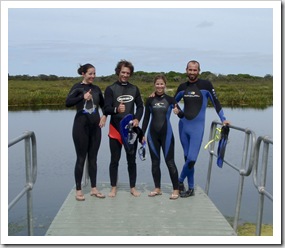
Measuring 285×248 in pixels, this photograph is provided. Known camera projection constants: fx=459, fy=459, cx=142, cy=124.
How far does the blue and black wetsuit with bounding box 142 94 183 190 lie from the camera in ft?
15.8

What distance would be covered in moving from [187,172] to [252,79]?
47817 millimetres

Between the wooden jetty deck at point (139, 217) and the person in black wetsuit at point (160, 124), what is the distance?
0.31m

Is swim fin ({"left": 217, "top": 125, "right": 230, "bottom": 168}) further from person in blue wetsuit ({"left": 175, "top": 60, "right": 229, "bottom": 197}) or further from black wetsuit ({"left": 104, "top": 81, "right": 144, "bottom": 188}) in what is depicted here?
black wetsuit ({"left": 104, "top": 81, "right": 144, "bottom": 188})

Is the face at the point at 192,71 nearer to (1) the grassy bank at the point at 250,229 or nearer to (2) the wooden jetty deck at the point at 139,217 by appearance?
(2) the wooden jetty deck at the point at 139,217

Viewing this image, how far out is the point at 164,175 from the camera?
1012cm

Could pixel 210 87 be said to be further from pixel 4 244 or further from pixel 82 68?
pixel 4 244

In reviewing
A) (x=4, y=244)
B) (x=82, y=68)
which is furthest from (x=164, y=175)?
(x=4, y=244)

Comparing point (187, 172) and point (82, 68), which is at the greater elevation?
point (82, 68)

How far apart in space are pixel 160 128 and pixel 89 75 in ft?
3.03

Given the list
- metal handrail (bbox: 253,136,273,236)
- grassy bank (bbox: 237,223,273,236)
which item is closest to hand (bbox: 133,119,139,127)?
metal handrail (bbox: 253,136,273,236)

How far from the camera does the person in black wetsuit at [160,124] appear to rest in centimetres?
478

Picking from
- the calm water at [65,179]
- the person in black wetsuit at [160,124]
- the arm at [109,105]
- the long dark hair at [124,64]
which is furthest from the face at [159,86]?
the calm water at [65,179]

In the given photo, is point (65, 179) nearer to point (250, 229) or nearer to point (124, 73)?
point (250, 229)

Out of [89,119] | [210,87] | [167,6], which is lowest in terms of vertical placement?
[89,119]
